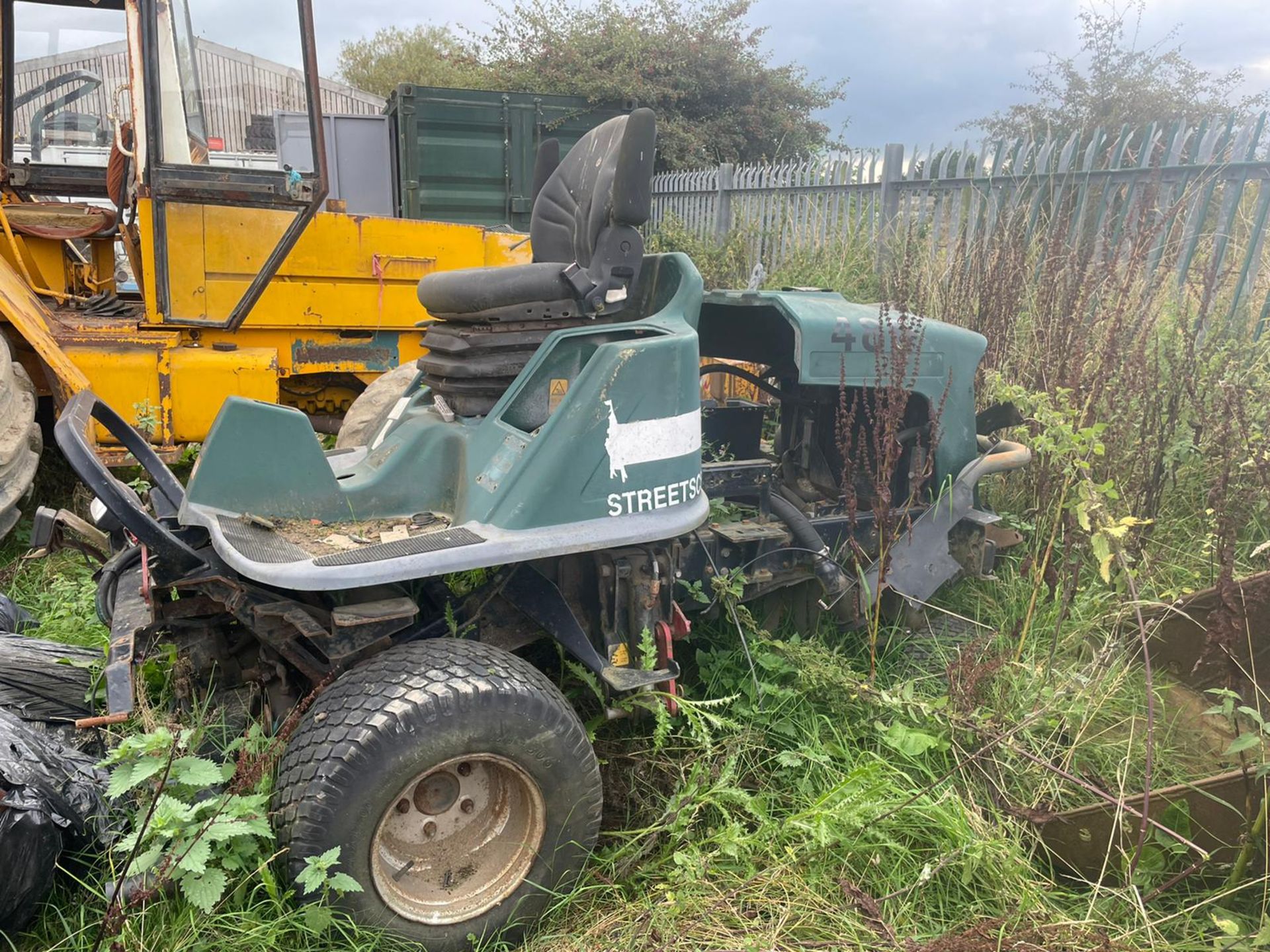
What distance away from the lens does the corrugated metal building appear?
4906 millimetres

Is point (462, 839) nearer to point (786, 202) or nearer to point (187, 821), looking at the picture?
point (187, 821)

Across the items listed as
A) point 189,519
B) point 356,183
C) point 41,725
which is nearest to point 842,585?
point 189,519

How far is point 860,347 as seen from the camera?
2.94 meters

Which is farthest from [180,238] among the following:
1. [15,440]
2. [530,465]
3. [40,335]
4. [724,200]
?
[724,200]

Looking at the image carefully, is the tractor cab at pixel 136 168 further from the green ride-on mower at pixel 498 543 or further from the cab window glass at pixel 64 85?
the green ride-on mower at pixel 498 543

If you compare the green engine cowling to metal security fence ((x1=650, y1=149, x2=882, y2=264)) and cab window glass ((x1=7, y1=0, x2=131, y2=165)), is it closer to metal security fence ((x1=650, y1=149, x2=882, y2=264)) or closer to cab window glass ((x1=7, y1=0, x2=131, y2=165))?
cab window glass ((x1=7, y1=0, x2=131, y2=165))

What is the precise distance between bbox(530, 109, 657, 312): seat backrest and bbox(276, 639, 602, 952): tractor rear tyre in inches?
43.0

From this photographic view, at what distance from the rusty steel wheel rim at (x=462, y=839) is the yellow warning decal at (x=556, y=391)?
96cm

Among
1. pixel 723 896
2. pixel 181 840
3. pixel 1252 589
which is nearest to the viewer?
pixel 181 840

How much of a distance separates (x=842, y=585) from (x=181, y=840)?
1.99m

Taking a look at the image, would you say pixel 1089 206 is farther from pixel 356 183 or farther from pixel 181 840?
pixel 356 183

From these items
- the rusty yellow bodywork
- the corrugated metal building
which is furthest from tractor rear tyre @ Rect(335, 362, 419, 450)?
the corrugated metal building

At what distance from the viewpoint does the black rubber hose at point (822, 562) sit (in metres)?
2.96

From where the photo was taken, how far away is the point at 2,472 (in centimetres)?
384
